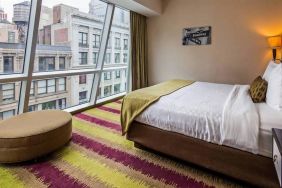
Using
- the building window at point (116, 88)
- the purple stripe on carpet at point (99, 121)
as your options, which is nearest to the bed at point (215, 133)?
the purple stripe on carpet at point (99, 121)

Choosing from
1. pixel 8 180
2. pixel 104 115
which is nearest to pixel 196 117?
pixel 8 180

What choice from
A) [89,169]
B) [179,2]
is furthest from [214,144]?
[179,2]

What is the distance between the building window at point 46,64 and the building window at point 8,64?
0.43m

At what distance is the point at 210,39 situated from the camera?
405cm

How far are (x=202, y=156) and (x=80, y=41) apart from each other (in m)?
3.07

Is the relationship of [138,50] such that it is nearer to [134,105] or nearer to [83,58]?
A: [83,58]

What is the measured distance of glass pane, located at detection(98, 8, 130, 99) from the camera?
442cm

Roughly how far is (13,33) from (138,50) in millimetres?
2693

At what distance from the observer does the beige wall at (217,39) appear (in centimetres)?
357

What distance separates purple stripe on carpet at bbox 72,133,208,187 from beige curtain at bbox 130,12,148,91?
2.44m

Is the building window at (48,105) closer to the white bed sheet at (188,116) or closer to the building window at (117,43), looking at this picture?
the white bed sheet at (188,116)

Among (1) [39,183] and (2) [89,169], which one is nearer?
(1) [39,183]

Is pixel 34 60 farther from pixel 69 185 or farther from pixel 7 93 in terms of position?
pixel 69 185

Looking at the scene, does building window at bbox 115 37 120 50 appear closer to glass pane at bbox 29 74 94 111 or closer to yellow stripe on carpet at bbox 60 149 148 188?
glass pane at bbox 29 74 94 111
